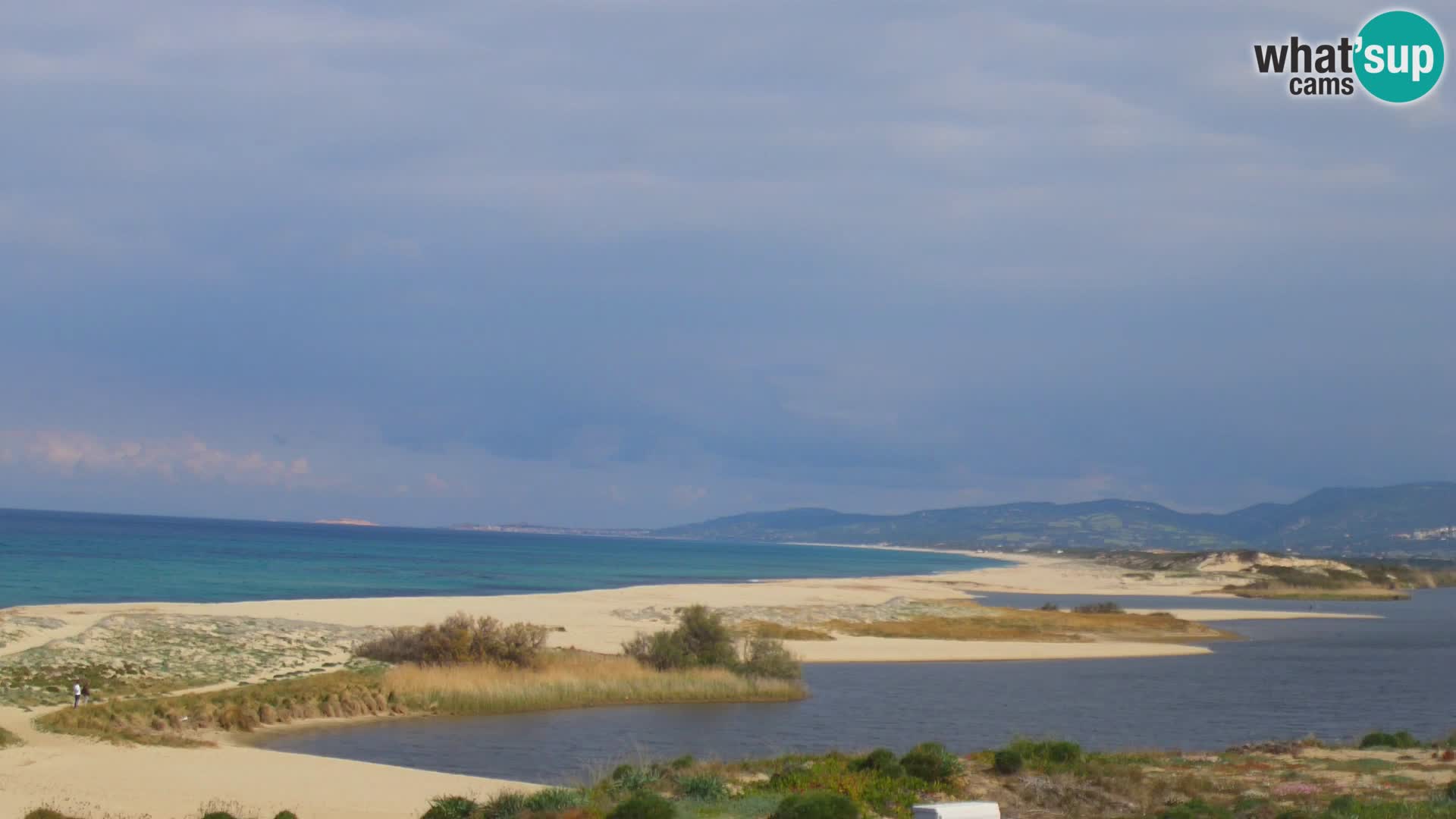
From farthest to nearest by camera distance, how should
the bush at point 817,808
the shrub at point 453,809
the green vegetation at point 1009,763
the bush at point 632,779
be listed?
the green vegetation at point 1009,763 < the bush at point 632,779 < the shrub at point 453,809 < the bush at point 817,808

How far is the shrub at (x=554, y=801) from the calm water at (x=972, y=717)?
19.9ft

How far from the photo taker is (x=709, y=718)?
117 ft

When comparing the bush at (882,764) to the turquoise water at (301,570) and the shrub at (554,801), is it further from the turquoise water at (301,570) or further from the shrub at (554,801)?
the turquoise water at (301,570)

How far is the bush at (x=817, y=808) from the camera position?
16109 mm

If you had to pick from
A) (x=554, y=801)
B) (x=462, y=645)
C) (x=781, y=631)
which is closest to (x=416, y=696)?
(x=462, y=645)

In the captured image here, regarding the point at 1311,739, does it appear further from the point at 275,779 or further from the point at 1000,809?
the point at 275,779

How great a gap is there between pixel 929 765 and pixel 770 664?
20992 millimetres

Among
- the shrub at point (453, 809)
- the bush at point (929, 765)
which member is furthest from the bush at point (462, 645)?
the shrub at point (453, 809)

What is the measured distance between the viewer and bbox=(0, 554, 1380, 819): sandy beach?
846 inches

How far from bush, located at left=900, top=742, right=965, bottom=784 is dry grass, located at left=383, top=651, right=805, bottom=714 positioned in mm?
17180

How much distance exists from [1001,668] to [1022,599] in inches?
2161

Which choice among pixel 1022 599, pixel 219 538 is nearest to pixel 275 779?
pixel 1022 599

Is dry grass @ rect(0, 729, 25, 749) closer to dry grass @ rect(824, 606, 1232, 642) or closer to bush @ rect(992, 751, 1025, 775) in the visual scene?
bush @ rect(992, 751, 1025, 775)

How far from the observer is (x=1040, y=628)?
67125 mm
